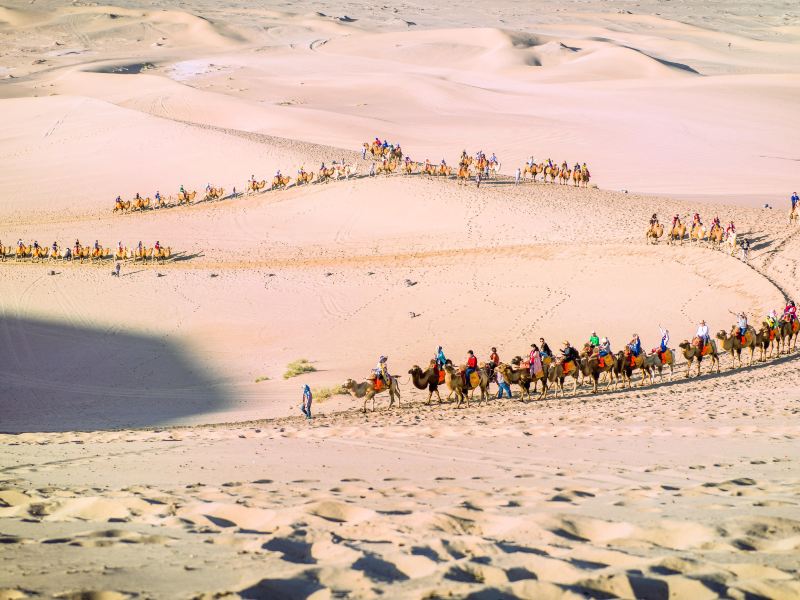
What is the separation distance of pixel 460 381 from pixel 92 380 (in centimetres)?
993

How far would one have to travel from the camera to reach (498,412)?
17.3 metres

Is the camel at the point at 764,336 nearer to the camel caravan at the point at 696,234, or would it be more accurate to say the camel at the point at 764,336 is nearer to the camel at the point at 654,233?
the camel caravan at the point at 696,234

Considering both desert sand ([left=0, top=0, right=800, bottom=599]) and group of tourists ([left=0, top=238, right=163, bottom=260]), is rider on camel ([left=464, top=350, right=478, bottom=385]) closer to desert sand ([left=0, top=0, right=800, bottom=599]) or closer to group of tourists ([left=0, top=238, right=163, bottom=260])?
desert sand ([left=0, top=0, right=800, bottom=599])

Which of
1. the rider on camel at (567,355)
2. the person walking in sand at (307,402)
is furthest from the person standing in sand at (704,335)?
the person walking in sand at (307,402)

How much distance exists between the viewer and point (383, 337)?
25.9 metres

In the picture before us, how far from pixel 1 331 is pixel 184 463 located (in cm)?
1806

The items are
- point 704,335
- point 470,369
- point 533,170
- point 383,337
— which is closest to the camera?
point 470,369

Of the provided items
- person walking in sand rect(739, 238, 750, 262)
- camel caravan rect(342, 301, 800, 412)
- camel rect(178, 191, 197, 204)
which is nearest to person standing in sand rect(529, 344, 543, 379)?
camel caravan rect(342, 301, 800, 412)

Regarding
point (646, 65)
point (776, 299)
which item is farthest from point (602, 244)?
point (646, 65)

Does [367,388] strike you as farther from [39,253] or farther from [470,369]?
[39,253]

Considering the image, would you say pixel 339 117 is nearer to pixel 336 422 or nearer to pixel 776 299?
pixel 776 299

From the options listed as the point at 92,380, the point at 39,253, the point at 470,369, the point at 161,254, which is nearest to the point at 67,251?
the point at 39,253

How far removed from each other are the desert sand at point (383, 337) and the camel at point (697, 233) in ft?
4.39

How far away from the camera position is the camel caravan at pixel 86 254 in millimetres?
35000
